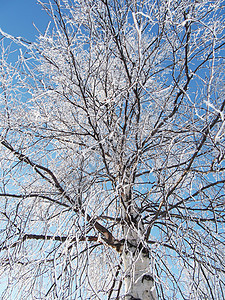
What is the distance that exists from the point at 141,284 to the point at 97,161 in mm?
1132

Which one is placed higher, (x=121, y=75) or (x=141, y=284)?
(x=121, y=75)

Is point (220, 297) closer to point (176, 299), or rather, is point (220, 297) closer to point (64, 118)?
point (176, 299)

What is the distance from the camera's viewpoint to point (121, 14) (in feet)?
7.42

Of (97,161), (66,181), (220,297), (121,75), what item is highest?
(121,75)

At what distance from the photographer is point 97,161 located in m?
2.48

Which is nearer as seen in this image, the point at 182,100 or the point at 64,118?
the point at 182,100

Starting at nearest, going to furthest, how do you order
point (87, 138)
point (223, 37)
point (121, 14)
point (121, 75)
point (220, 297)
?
point (220, 297)
point (121, 14)
point (223, 37)
point (121, 75)
point (87, 138)

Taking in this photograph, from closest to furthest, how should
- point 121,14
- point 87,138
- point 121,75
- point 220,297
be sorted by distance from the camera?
1. point 220,297
2. point 121,14
3. point 121,75
4. point 87,138

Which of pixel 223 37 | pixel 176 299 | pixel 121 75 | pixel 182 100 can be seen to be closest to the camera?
pixel 176 299

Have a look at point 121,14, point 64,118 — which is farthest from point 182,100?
point 64,118

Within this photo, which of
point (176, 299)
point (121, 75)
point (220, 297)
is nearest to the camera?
point (220, 297)

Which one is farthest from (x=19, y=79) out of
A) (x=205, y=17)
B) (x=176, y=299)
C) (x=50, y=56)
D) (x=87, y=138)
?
(x=176, y=299)

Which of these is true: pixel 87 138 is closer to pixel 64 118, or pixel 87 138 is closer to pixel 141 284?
pixel 64 118

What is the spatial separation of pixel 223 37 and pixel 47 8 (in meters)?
1.64
